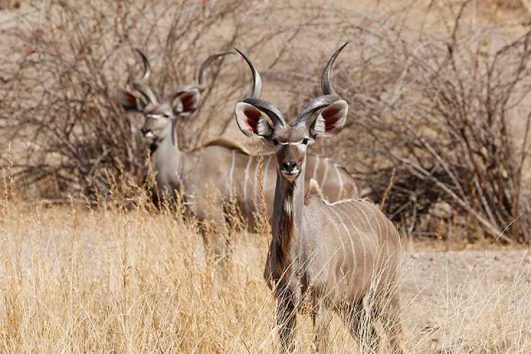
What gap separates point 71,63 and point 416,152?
2.61m

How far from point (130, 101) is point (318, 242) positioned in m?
3.30

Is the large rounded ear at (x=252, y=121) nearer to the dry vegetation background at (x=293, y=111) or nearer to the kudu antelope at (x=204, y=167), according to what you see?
the dry vegetation background at (x=293, y=111)

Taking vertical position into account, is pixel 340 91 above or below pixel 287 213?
below

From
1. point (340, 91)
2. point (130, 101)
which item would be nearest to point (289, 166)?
point (130, 101)

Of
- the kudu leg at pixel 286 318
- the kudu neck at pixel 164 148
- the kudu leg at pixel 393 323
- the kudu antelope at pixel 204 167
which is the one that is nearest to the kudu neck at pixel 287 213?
the kudu leg at pixel 286 318

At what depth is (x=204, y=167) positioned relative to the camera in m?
6.27

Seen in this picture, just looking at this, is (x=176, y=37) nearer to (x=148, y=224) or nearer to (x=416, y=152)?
(x=416, y=152)

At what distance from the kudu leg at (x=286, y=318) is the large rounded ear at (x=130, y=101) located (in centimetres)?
336

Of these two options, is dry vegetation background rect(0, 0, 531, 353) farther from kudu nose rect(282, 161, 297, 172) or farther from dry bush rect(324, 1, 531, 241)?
kudu nose rect(282, 161, 297, 172)

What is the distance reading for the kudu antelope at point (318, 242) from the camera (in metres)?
3.54

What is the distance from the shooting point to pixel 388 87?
7746 millimetres

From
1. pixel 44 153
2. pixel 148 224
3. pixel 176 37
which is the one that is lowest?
pixel 44 153

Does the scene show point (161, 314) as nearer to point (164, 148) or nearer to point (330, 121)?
point (330, 121)

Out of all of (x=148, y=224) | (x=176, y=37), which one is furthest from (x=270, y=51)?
(x=148, y=224)
